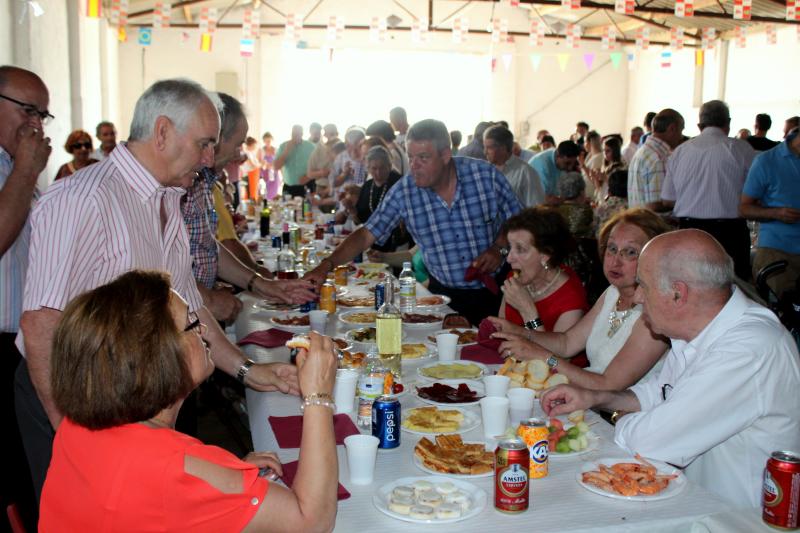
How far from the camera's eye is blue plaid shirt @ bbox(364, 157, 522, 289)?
14.7ft

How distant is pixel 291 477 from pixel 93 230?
2.71ft

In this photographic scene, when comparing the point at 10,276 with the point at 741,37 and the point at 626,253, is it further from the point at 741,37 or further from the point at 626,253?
the point at 741,37

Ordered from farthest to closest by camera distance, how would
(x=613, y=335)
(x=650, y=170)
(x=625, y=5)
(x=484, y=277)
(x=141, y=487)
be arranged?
(x=625, y=5) < (x=650, y=170) < (x=484, y=277) < (x=613, y=335) < (x=141, y=487)

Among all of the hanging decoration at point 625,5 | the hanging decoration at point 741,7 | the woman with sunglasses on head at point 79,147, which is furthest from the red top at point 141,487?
the hanging decoration at point 741,7

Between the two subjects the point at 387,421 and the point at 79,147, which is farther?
the point at 79,147

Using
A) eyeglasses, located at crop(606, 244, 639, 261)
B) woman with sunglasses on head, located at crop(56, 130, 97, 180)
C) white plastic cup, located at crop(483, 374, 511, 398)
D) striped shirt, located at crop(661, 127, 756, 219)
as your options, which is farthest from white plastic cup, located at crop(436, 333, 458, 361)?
woman with sunglasses on head, located at crop(56, 130, 97, 180)

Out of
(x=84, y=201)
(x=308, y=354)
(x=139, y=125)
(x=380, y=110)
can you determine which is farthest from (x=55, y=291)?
(x=380, y=110)

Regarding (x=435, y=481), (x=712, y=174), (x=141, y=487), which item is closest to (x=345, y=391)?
(x=435, y=481)

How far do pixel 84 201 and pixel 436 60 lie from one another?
18106 mm

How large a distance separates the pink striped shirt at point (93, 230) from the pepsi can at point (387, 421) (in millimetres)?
772

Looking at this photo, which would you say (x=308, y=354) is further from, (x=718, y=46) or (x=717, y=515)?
(x=718, y=46)

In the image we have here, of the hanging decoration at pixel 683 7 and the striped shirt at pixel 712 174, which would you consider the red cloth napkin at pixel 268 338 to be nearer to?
the striped shirt at pixel 712 174

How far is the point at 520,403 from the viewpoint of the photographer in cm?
218

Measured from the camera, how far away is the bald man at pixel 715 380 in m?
1.95
